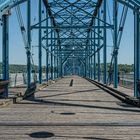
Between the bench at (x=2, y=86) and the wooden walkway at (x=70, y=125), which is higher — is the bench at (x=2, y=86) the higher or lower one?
the higher one

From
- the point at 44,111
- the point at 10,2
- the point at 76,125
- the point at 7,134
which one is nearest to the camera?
the point at 7,134

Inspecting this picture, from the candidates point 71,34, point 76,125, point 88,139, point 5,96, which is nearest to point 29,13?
point 5,96

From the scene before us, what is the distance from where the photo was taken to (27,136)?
743 centimetres

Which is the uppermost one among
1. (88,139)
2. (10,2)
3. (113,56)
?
(10,2)

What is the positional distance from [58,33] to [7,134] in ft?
160

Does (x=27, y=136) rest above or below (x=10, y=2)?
below

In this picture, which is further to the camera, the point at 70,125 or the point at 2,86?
the point at 2,86

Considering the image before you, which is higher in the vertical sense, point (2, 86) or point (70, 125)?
point (2, 86)

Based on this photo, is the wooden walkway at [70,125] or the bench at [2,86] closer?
the wooden walkway at [70,125]

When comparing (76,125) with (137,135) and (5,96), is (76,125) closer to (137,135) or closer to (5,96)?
(137,135)

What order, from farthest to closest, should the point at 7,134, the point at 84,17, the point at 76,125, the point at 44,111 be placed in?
the point at 84,17 < the point at 44,111 < the point at 76,125 < the point at 7,134

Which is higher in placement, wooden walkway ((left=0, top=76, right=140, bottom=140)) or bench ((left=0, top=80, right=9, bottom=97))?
bench ((left=0, top=80, right=9, bottom=97))

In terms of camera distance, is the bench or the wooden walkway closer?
the wooden walkway

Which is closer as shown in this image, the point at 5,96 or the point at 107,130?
the point at 107,130
